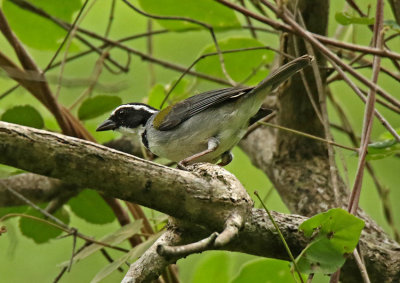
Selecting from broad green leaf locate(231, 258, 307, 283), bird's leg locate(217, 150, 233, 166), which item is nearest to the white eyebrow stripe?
bird's leg locate(217, 150, 233, 166)

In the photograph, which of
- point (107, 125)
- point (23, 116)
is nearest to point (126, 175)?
point (23, 116)

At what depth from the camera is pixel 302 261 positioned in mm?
2656

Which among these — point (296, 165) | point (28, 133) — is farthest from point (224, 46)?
point (28, 133)

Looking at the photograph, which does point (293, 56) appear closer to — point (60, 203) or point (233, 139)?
point (233, 139)

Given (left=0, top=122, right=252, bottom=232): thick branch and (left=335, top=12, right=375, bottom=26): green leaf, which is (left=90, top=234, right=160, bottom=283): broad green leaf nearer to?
(left=0, top=122, right=252, bottom=232): thick branch

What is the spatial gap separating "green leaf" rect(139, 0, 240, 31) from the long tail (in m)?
0.57

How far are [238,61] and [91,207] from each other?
4.75 ft

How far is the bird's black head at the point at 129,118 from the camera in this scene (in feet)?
15.7

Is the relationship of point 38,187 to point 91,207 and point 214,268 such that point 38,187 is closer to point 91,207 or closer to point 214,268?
point 91,207

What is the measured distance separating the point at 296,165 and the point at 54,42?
1.99m

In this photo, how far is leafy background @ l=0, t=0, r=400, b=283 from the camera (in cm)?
401

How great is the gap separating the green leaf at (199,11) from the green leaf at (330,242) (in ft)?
6.46

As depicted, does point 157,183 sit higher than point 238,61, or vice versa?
point 238,61

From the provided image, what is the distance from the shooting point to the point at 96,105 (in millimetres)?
4180
